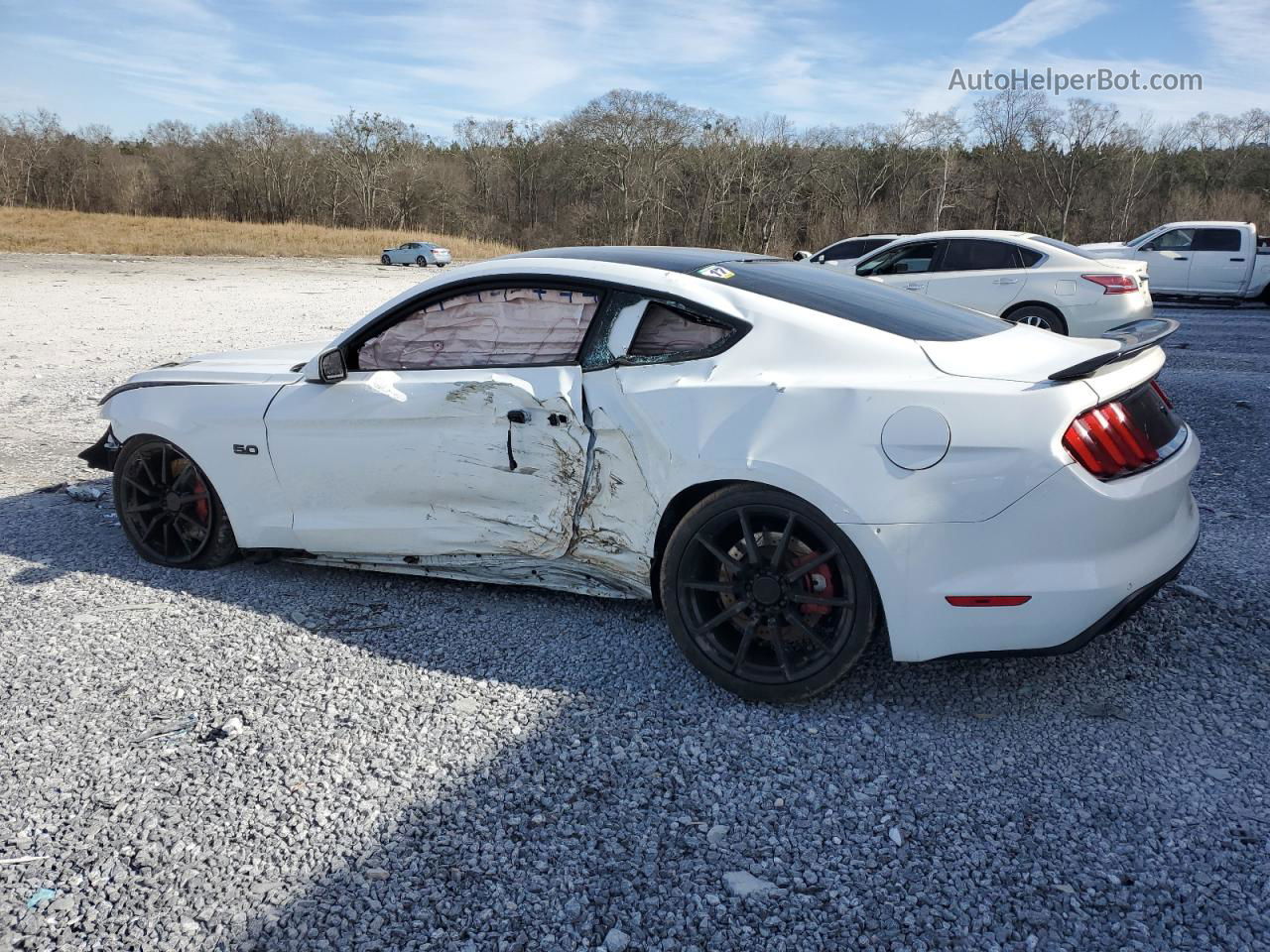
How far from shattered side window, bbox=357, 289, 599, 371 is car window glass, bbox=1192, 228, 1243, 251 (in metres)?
18.7

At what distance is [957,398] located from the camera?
289 centimetres

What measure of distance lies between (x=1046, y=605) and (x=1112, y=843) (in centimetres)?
68

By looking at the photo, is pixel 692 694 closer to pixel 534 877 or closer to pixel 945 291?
pixel 534 877

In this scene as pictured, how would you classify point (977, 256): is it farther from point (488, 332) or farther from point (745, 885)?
point (745, 885)

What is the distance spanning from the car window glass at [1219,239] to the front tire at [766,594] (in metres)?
18.9

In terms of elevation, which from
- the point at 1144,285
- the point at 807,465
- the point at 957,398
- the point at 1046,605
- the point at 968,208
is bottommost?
the point at 1046,605

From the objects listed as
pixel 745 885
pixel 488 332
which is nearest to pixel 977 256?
pixel 488 332

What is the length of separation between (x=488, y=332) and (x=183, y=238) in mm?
58302

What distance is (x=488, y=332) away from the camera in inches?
152

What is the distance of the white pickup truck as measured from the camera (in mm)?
18016

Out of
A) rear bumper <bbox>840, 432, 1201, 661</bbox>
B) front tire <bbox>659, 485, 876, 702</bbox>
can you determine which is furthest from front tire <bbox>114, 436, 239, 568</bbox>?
rear bumper <bbox>840, 432, 1201, 661</bbox>

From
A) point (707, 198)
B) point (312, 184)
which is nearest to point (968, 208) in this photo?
point (707, 198)

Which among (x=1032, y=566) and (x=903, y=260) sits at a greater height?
(x=903, y=260)

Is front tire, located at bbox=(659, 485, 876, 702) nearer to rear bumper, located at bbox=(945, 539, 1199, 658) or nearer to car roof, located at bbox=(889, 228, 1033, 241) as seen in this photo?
rear bumper, located at bbox=(945, 539, 1199, 658)
